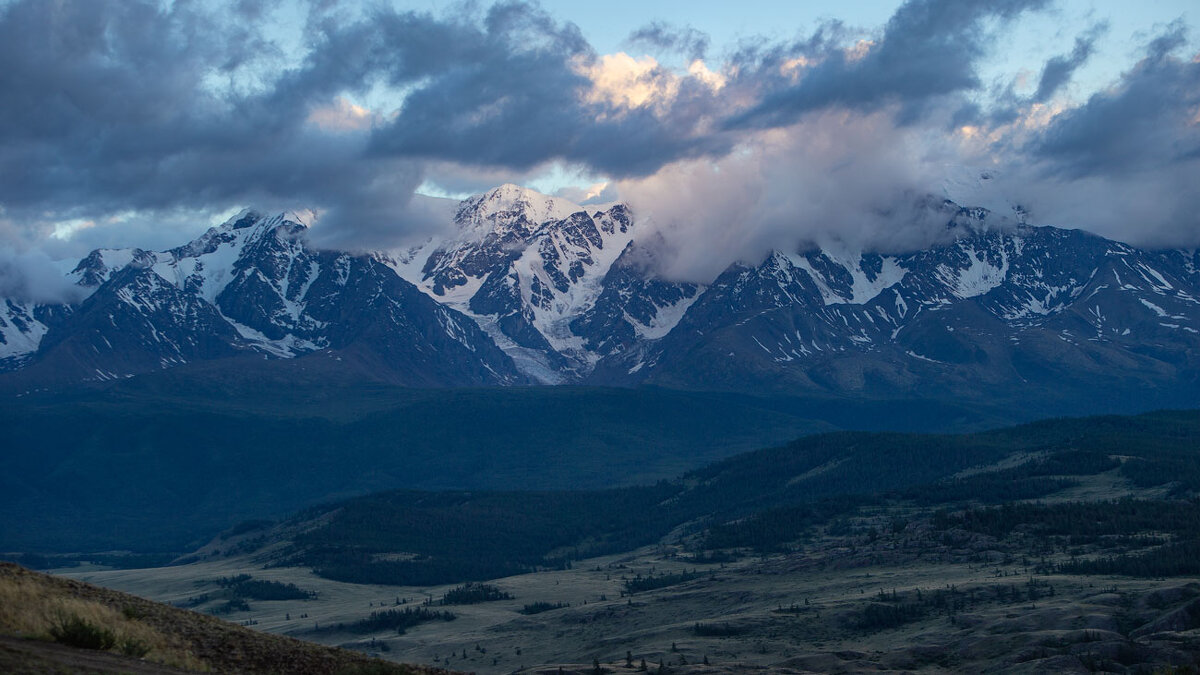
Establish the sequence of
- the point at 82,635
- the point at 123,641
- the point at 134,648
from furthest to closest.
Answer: the point at 123,641
the point at 134,648
the point at 82,635

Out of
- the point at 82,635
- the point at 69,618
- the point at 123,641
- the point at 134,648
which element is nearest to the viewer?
the point at 82,635

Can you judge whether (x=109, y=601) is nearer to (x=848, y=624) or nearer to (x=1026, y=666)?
(x=1026, y=666)

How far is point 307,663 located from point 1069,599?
397ft

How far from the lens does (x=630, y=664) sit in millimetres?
138875

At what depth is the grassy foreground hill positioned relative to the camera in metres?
55.9

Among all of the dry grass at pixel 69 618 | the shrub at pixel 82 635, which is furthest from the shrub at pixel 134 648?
the shrub at pixel 82 635

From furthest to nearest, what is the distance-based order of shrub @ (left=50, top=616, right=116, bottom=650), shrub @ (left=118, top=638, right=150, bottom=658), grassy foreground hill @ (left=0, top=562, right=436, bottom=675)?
1. shrub @ (left=118, top=638, right=150, bottom=658)
2. shrub @ (left=50, top=616, right=116, bottom=650)
3. grassy foreground hill @ (left=0, top=562, right=436, bottom=675)

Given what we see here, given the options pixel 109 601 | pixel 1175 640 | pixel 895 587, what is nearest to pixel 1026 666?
pixel 1175 640

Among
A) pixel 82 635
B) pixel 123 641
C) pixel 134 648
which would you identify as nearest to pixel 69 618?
pixel 82 635

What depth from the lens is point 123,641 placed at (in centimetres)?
6106

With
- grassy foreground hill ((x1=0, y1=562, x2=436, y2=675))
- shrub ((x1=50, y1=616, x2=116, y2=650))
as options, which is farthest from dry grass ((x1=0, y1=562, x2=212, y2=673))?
shrub ((x1=50, y1=616, x2=116, y2=650))

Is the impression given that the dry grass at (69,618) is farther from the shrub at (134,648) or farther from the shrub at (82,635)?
the shrub at (82,635)

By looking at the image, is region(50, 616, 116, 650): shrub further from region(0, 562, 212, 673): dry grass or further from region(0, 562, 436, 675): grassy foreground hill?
region(0, 562, 212, 673): dry grass

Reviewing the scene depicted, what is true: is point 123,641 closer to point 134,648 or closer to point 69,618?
point 134,648
